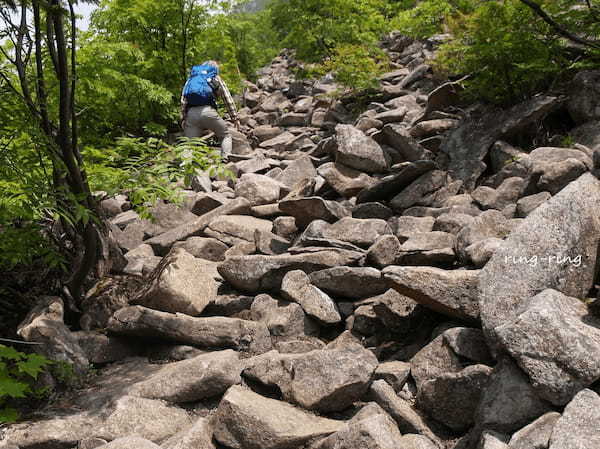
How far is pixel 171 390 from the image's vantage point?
469 cm

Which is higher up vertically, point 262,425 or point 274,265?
point 274,265

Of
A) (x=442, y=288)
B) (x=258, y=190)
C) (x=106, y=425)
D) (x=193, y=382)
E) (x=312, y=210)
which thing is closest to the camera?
(x=106, y=425)

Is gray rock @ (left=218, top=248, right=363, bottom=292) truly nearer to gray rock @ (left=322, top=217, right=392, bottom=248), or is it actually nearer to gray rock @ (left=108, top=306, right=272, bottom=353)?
gray rock @ (left=322, top=217, right=392, bottom=248)

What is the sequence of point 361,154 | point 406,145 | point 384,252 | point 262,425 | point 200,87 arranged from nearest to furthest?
point 262,425 < point 384,252 < point 361,154 < point 406,145 < point 200,87

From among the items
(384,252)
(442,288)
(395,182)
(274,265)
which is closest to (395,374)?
(442,288)

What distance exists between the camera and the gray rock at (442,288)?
4684 millimetres

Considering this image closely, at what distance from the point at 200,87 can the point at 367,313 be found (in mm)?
9132

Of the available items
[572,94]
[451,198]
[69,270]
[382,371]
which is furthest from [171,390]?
[572,94]

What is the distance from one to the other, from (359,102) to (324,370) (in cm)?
1142

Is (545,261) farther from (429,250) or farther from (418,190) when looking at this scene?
(418,190)

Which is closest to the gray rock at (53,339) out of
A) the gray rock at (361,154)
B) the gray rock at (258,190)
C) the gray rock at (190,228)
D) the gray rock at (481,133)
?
the gray rock at (190,228)

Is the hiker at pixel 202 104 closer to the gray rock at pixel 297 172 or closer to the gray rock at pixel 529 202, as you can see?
the gray rock at pixel 297 172

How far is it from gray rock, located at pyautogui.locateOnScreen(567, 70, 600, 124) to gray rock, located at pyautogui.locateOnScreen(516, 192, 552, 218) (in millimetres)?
2843

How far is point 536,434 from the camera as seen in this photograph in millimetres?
3281
